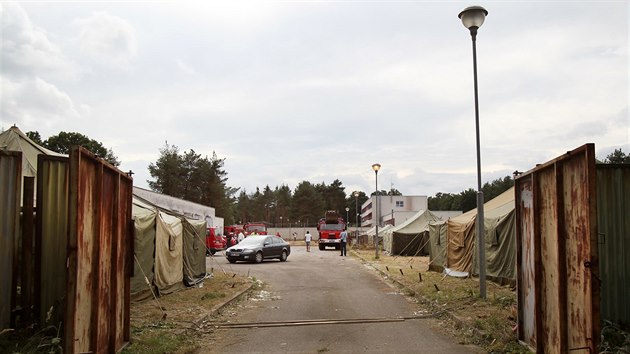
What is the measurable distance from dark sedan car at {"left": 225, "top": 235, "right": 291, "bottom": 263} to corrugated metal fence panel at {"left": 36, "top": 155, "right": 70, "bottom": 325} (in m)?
18.0

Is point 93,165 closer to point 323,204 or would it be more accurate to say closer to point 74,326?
point 74,326

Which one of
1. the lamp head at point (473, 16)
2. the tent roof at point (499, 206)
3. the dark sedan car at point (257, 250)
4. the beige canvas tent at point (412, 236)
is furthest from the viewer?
the beige canvas tent at point (412, 236)

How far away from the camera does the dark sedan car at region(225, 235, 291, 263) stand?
25.6m

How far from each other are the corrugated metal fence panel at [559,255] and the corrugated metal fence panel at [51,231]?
6.48 m

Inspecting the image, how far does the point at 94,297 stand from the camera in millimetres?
5930

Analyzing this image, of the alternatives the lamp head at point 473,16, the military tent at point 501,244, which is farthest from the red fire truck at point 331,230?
the lamp head at point 473,16

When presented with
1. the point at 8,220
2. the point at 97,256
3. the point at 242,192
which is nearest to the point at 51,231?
the point at 8,220

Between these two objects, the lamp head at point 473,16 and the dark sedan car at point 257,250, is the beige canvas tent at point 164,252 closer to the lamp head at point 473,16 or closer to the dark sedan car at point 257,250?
the dark sedan car at point 257,250

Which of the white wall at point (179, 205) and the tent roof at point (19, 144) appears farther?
the white wall at point (179, 205)

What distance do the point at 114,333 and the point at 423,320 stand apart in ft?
19.5

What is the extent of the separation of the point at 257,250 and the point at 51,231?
1884cm

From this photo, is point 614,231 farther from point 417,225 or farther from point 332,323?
point 417,225

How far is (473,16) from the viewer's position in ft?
36.7

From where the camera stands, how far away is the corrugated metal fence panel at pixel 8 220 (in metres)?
6.74
